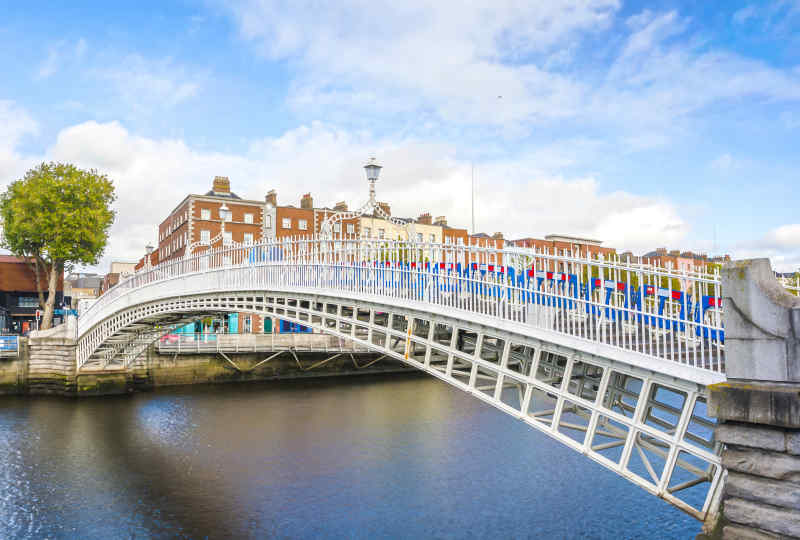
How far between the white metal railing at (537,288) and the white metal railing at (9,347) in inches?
739

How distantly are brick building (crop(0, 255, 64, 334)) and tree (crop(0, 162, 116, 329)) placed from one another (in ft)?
27.0

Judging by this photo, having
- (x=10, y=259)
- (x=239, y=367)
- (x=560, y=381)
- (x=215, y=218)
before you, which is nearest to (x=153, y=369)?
(x=239, y=367)

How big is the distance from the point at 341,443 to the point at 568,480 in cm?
785

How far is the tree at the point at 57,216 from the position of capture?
40.2 metres

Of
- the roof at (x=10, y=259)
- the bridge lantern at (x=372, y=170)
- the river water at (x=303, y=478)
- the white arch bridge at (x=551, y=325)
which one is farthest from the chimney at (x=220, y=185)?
the bridge lantern at (x=372, y=170)

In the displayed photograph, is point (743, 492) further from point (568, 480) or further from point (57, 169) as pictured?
point (57, 169)

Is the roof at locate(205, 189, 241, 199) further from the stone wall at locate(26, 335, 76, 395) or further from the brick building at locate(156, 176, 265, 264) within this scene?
the stone wall at locate(26, 335, 76, 395)

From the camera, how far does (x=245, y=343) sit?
35.0 m

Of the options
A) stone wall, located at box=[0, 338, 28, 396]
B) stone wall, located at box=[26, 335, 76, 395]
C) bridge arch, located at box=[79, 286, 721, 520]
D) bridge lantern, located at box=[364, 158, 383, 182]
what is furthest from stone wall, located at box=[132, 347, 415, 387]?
bridge lantern, located at box=[364, 158, 383, 182]

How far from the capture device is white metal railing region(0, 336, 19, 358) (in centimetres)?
2947

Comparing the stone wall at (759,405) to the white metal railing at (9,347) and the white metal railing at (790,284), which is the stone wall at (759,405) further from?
the white metal railing at (9,347)

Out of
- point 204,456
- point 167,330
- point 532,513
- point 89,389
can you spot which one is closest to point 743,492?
point 532,513

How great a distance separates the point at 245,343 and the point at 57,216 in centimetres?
1680

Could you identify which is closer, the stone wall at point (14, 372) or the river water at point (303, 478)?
the river water at point (303, 478)
